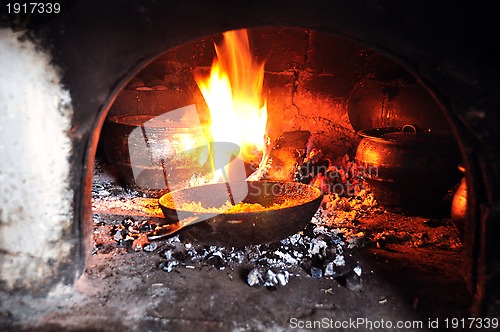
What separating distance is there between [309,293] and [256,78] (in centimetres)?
314

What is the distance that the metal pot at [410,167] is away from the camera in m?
3.79

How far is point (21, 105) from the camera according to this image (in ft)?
7.80

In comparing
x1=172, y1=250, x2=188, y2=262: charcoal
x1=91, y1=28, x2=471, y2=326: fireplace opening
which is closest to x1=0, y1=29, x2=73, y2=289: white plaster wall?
x1=91, y1=28, x2=471, y2=326: fireplace opening

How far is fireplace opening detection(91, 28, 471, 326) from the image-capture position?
294cm

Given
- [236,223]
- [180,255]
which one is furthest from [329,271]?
[180,255]

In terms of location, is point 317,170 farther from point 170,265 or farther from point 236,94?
point 170,265

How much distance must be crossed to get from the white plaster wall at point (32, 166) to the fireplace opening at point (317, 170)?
588 mm

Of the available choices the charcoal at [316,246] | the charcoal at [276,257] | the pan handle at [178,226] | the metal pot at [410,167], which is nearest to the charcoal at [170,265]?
the charcoal at [276,257]

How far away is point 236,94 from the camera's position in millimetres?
5129

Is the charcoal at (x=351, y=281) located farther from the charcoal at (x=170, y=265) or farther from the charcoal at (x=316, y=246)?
the charcoal at (x=170, y=265)

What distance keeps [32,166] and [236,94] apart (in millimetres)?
3021

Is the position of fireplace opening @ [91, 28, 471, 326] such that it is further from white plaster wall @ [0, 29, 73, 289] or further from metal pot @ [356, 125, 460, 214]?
white plaster wall @ [0, 29, 73, 289]

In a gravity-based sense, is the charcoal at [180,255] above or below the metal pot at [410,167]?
below

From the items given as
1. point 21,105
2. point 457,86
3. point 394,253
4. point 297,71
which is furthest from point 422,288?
point 297,71
